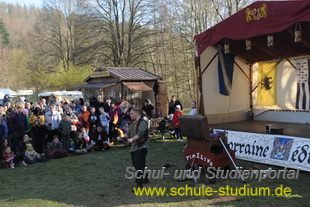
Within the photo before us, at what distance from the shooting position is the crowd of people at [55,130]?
826 centimetres

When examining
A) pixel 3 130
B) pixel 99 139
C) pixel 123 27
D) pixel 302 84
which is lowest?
pixel 99 139

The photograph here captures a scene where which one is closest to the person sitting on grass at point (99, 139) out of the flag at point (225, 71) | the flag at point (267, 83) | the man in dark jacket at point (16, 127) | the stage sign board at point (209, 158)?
the man in dark jacket at point (16, 127)

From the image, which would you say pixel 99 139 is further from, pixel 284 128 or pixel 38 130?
pixel 284 128

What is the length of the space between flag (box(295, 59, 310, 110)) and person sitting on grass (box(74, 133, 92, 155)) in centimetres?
714

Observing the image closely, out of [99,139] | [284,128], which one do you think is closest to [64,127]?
[99,139]

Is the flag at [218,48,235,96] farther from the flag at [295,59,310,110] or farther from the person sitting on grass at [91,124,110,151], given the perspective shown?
the person sitting on grass at [91,124,110,151]

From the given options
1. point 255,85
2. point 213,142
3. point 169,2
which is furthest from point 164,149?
point 169,2

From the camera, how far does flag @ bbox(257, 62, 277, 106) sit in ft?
35.0

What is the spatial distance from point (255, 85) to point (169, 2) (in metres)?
Result: 15.3

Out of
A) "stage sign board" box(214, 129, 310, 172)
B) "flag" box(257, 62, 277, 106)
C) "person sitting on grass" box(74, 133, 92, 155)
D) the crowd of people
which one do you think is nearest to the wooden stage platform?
"stage sign board" box(214, 129, 310, 172)

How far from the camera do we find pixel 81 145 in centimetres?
947

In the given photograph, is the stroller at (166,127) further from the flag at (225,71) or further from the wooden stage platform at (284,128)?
the flag at (225,71)

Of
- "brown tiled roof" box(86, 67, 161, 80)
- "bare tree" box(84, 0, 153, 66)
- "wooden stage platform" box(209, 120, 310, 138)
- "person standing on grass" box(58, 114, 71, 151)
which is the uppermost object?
"bare tree" box(84, 0, 153, 66)

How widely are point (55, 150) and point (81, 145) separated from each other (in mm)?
870
